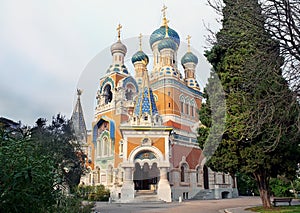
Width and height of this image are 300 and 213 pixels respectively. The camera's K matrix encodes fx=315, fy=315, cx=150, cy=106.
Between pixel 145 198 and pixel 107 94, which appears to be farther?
pixel 107 94

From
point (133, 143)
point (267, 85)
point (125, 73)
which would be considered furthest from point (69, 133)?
point (125, 73)

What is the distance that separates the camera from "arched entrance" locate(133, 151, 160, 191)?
73.6 feet

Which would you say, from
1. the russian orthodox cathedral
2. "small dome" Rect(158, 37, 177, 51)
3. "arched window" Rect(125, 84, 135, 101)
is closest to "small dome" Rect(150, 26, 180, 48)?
the russian orthodox cathedral

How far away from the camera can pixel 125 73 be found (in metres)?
33.0

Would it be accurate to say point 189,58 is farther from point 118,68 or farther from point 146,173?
point 146,173

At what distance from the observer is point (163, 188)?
22.0 metres

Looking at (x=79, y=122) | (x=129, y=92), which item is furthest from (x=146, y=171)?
(x=79, y=122)

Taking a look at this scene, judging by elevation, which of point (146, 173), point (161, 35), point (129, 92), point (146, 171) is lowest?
point (146, 173)

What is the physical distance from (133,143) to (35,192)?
18.6 metres

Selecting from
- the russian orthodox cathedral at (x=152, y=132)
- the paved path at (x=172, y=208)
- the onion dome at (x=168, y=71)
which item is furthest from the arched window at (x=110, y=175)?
the onion dome at (x=168, y=71)

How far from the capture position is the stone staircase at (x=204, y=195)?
2844cm

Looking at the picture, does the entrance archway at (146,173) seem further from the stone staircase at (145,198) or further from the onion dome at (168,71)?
the onion dome at (168,71)

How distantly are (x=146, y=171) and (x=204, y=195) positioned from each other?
780cm

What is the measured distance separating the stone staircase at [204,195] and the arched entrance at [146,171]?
491 cm
